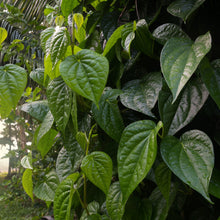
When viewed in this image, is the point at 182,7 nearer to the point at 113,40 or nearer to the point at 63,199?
the point at 113,40

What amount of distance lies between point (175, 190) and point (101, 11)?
45 centimetres

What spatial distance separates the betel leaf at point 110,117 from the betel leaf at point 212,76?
16 cm

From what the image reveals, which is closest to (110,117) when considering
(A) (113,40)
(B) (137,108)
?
(B) (137,108)

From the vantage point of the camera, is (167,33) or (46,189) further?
(46,189)

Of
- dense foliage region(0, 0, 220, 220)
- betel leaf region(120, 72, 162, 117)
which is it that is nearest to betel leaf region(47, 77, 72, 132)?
dense foliage region(0, 0, 220, 220)

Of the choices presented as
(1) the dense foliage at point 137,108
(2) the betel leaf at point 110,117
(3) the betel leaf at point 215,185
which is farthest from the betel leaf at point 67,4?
(3) the betel leaf at point 215,185

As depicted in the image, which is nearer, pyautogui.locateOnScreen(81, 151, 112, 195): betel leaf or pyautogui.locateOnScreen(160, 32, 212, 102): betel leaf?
pyautogui.locateOnScreen(160, 32, 212, 102): betel leaf

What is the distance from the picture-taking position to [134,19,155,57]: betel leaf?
0.47 meters

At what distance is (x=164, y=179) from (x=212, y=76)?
186 millimetres

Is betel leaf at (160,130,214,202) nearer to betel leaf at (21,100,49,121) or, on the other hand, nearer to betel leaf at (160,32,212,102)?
betel leaf at (160,32,212,102)

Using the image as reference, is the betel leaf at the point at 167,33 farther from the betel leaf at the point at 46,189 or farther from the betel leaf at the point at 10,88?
the betel leaf at the point at 46,189

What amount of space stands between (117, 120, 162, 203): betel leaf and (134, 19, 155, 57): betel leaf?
0.17 m

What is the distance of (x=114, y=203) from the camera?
0.45m

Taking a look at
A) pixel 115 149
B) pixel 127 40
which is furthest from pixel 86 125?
pixel 127 40
